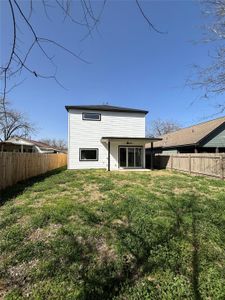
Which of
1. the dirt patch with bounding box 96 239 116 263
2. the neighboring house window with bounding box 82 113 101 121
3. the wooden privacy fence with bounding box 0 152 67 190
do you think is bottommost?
the dirt patch with bounding box 96 239 116 263

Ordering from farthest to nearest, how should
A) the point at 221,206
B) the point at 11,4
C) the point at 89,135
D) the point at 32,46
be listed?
the point at 89,135
the point at 221,206
the point at 32,46
the point at 11,4

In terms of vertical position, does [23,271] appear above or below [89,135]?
below

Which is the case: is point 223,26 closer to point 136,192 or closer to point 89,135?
point 136,192

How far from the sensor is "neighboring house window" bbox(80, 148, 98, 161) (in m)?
17.3

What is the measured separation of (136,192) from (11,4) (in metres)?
6.69

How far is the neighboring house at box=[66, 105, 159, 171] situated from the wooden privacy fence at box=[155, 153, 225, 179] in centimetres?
255

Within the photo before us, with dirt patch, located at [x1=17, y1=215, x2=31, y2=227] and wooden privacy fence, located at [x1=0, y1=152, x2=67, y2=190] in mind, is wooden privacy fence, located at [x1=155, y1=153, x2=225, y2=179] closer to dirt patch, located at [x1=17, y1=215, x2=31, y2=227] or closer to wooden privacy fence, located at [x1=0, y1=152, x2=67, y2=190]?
dirt patch, located at [x1=17, y1=215, x2=31, y2=227]

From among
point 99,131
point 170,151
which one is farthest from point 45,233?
point 170,151

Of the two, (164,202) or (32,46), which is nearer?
(32,46)

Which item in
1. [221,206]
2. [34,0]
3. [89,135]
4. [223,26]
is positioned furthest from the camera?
[89,135]

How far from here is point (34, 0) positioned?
2.10 m

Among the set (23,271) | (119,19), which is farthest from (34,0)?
(23,271)

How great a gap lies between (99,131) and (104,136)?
2.06ft

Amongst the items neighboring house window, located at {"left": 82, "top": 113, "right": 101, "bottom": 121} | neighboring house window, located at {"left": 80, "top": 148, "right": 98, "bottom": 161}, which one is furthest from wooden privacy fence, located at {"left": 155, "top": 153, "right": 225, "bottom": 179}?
neighboring house window, located at {"left": 82, "top": 113, "right": 101, "bottom": 121}
